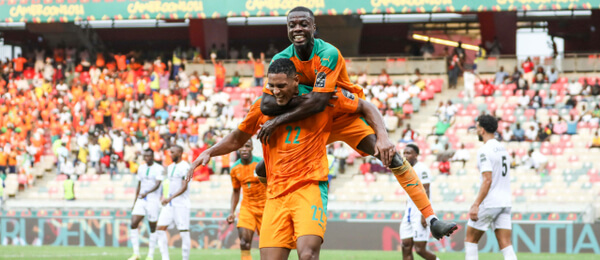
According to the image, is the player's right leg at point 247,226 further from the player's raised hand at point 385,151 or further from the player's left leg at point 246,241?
the player's raised hand at point 385,151

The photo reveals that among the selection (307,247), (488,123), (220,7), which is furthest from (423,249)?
(220,7)

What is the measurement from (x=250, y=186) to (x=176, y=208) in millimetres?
2478

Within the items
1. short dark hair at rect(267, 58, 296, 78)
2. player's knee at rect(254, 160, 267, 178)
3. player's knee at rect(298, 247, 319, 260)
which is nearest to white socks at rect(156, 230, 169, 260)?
player's knee at rect(254, 160, 267, 178)

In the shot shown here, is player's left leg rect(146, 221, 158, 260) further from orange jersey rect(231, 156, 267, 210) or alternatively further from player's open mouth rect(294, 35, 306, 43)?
player's open mouth rect(294, 35, 306, 43)

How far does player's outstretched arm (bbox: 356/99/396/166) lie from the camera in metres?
6.65

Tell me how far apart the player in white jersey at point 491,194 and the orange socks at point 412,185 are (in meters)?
3.04

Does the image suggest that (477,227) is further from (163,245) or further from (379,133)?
(163,245)

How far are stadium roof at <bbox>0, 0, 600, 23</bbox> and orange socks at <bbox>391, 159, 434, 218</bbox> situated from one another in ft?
67.4

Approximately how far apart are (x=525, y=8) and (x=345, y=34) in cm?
749

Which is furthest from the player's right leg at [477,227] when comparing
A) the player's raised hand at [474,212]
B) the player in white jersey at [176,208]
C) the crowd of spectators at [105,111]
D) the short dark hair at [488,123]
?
the crowd of spectators at [105,111]

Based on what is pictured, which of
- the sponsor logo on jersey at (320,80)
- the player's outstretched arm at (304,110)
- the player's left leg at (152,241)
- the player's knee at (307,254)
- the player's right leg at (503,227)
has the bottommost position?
the player's left leg at (152,241)

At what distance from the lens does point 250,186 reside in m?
11.9

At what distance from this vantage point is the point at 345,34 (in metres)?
31.9

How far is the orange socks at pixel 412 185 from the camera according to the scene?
695 cm
